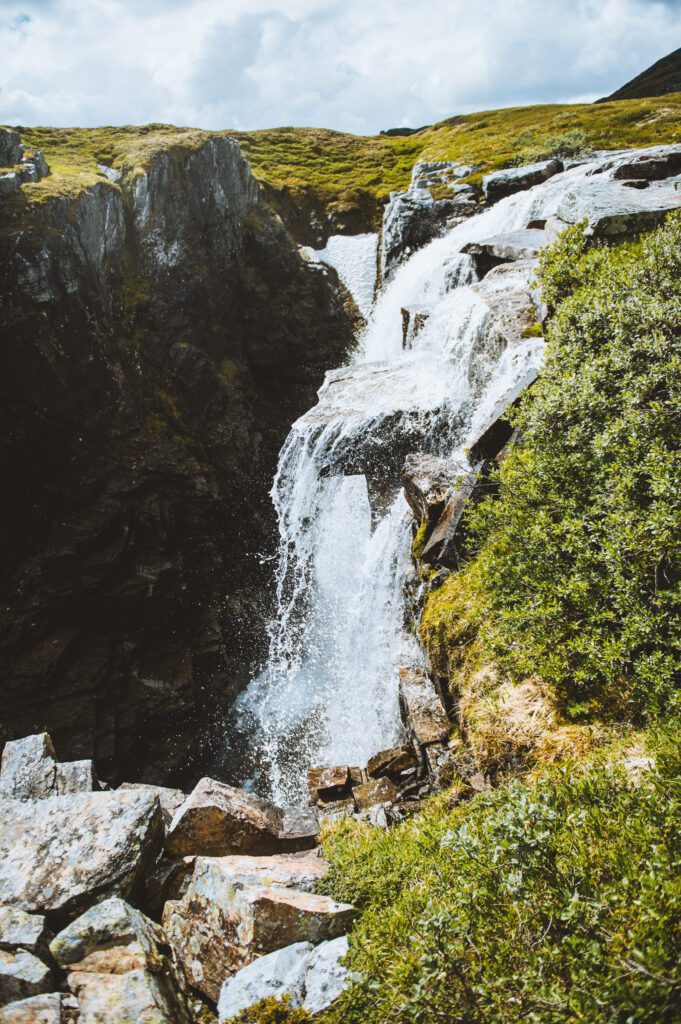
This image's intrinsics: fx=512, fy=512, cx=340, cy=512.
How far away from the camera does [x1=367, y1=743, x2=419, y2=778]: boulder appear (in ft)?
36.6

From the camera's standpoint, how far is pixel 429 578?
12.3m

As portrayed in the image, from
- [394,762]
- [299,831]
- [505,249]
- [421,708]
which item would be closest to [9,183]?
[505,249]

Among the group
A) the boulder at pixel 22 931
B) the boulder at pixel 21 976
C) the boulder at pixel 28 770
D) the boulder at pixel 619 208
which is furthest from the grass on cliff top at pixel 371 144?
the boulder at pixel 21 976

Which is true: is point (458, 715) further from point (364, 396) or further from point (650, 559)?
point (364, 396)

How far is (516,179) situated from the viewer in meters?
31.0

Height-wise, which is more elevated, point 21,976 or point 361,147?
point 361,147

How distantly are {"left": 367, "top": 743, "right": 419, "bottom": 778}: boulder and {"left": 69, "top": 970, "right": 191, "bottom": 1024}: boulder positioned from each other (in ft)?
22.1

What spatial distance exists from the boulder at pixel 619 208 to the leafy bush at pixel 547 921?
40.8ft

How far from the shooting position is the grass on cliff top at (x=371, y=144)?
31453mm

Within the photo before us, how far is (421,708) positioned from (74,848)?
6.90m

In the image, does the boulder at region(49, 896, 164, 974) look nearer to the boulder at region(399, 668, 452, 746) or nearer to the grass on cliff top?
the boulder at region(399, 668, 452, 746)

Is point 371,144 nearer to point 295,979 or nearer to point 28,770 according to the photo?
point 28,770

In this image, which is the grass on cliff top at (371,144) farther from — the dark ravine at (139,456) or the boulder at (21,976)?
the boulder at (21,976)

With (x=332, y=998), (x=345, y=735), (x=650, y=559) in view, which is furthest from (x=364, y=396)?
(x=332, y=998)
